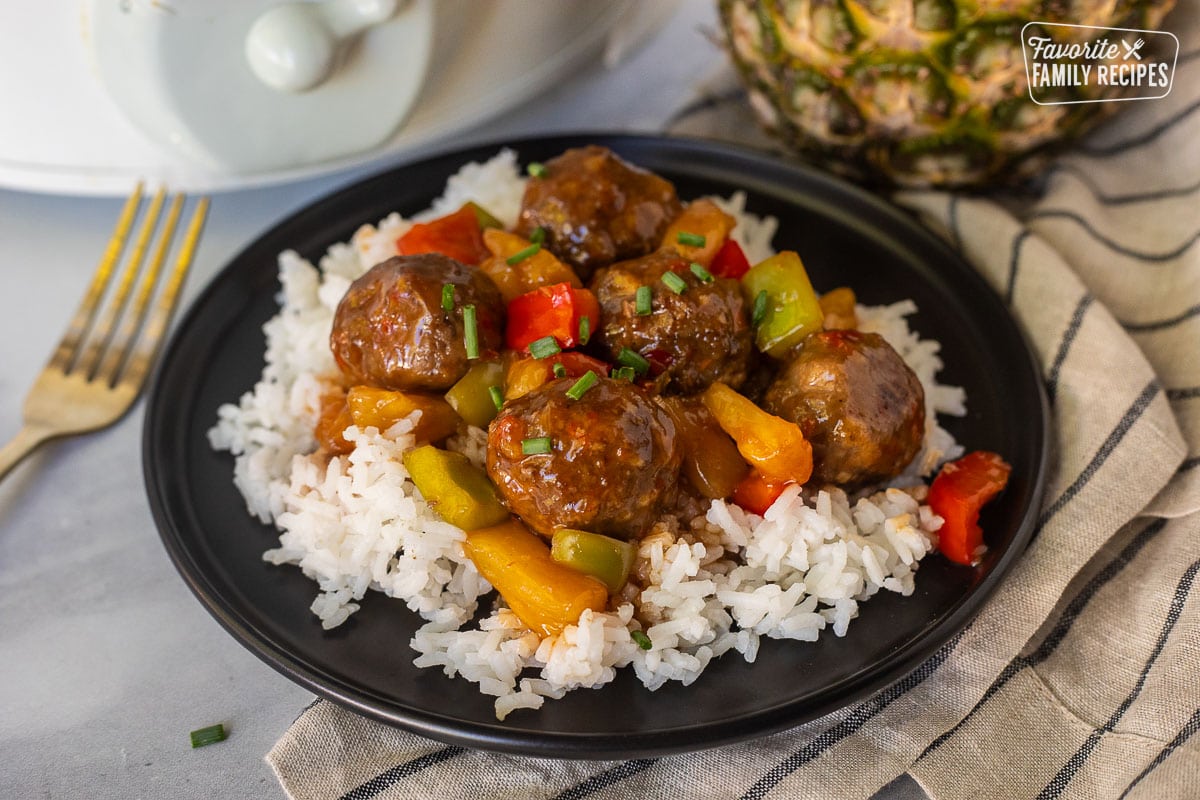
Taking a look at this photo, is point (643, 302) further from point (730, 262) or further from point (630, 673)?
point (630, 673)

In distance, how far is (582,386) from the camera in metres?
2.53

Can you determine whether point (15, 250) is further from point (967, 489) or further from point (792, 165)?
point (967, 489)

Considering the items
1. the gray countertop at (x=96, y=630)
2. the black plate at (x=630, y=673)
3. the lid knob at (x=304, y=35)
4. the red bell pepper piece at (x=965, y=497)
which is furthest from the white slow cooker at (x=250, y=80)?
the red bell pepper piece at (x=965, y=497)

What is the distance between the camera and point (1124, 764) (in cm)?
252

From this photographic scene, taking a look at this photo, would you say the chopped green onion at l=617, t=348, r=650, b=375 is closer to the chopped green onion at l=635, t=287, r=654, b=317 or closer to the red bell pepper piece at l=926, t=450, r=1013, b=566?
the chopped green onion at l=635, t=287, r=654, b=317

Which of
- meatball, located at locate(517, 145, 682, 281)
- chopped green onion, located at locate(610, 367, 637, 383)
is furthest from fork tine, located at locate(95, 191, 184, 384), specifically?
chopped green onion, located at locate(610, 367, 637, 383)

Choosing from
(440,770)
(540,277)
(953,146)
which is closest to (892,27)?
(953,146)

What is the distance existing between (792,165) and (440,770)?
2464 millimetres

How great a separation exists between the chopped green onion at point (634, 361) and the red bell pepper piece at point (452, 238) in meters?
0.76

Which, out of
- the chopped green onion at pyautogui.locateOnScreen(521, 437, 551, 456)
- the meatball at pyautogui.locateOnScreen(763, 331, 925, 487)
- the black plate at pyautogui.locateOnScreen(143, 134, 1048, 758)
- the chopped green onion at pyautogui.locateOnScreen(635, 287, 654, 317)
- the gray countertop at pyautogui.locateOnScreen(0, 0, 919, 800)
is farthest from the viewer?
the chopped green onion at pyautogui.locateOnScreen(635, 287, 654, 317)

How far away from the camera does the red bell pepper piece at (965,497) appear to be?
267 centimetres

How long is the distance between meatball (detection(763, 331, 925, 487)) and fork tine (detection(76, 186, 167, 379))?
234 cm

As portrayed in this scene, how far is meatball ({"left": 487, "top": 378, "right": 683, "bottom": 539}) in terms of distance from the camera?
8.10 ft

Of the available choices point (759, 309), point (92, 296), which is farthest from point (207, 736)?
point (759, 309)
